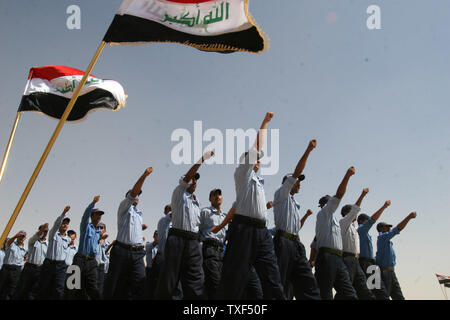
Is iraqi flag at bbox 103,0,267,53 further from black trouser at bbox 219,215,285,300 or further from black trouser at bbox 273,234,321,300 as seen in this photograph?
black trouser at bbox 273,234,321,300

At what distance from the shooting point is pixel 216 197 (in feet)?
25.1

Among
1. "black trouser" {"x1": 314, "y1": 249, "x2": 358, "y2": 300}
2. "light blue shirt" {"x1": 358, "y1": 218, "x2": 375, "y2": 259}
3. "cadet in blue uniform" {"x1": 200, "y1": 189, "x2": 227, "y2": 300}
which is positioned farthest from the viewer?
"light blue shirt" {"x1": 358, "y1": 218, "x2": 375, "y2": 259}

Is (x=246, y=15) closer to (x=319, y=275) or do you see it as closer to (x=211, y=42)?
(x=211, y=42)

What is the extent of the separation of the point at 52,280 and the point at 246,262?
709 cm

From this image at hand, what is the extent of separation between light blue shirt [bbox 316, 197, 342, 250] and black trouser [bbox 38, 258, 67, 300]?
6.48 meters

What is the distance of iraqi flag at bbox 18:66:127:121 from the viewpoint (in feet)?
25.5

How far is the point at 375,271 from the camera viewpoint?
9.12m

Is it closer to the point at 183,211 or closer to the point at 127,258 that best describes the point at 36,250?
the point at 127,258

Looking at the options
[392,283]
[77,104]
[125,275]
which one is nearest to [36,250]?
[77,104]

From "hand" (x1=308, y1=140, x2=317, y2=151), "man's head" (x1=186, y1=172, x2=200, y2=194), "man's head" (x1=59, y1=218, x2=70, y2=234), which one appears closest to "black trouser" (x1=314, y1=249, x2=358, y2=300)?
"hand" (x1=308, y1=140, x2=317, y2=151)

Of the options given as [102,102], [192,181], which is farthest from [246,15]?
[102,102]

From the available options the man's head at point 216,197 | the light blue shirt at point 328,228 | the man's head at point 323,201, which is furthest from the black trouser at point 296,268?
the man's head at point 323,201

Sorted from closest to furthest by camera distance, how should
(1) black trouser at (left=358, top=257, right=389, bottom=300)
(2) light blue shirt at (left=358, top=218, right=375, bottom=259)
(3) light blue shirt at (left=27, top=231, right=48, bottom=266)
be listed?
(1) black trouser at (left=358, top=257, right=389, bottom=300), (2) light blue shirt at (left=358, top=218, right=375, bottom=259), (3) light blue shirt at (left=27, top=231, right=48, bottom=266)
